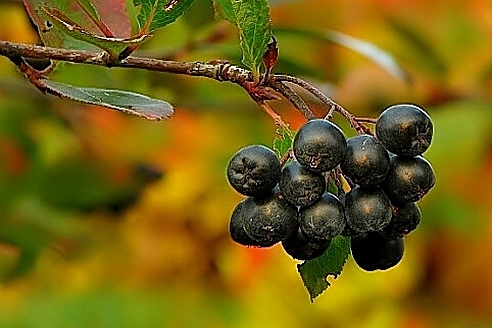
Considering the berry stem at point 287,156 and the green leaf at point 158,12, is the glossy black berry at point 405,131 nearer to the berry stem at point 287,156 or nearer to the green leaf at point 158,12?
the berry stem at point 287,156

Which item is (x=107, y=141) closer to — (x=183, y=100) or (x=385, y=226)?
(x=183, y=100)

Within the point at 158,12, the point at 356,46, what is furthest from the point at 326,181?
the point at 356,46

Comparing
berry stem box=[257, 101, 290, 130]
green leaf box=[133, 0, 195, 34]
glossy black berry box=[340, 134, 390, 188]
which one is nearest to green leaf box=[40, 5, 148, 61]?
green leaf box=[133, 0, 195, 34]

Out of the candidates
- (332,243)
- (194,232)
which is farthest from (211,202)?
(332,243)

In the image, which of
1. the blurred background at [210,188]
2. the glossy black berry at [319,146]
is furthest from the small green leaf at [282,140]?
the blurred background at [210,188]

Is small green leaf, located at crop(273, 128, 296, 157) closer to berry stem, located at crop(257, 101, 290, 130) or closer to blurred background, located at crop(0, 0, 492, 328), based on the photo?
berry stem, located at crop(257, 101, 290, 130)
